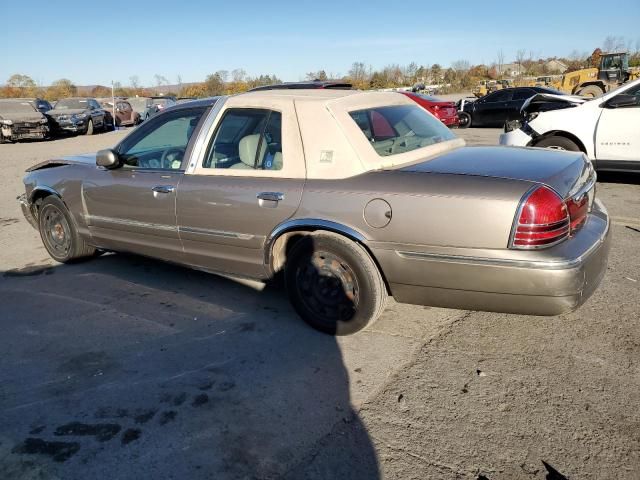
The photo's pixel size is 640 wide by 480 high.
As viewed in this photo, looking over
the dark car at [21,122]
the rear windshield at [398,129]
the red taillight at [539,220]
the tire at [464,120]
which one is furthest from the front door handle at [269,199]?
the dark car at [21,122]

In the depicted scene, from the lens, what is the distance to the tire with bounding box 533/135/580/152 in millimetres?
7438

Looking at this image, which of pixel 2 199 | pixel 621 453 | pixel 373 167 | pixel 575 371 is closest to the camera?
pixel 621 453

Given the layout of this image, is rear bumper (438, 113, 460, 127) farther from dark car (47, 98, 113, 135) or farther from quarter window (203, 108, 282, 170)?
dark car (47, 98, 113, 135)

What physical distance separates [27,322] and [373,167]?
110 inches

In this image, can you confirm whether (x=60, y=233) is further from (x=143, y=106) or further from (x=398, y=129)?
(x=143, y=106)

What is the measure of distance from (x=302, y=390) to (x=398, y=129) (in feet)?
6.48

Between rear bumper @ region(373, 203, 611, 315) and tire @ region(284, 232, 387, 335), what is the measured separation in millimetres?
127

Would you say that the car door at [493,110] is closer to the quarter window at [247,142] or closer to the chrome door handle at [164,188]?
the quarter window at [247,142]

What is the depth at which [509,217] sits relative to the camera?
9.02 ft

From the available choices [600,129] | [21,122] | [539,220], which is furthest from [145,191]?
[21,122]

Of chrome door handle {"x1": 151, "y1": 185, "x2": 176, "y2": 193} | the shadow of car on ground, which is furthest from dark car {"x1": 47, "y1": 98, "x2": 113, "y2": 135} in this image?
chrome door handle {"x1": 151, "y1": 185, "x2": 176, "y2": 193}

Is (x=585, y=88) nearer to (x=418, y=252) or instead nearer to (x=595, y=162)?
(x=595, y=162)

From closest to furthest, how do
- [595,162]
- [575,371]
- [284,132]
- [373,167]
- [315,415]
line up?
[315,415] → [575,371] → [373,167] → [284,132] → [595,162]

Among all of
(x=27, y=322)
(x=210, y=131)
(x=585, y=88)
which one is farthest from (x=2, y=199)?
(x=585, y=88)
